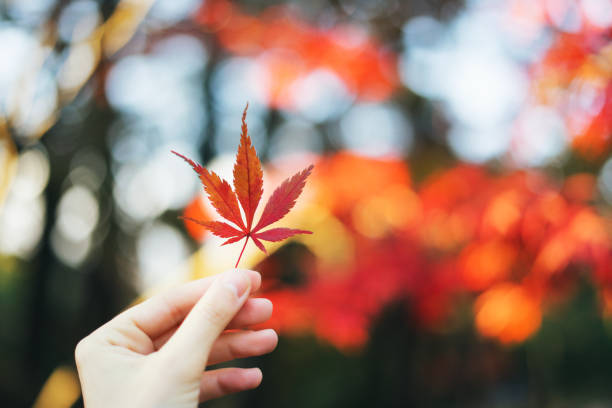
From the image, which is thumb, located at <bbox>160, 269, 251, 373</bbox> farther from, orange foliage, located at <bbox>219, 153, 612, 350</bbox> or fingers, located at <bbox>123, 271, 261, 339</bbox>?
orange foliage, located at <bbox>219, 153, 612, 350</bbox>

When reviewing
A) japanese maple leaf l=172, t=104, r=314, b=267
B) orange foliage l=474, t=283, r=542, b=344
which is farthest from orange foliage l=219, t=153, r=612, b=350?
japanese maple leaf l=172, t=104, r=314, b=267

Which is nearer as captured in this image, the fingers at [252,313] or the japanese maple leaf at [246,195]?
the japanese maple leaf at [246,195]

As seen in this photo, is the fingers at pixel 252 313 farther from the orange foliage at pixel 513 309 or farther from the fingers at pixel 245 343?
the orange foliage at pixel 513 309

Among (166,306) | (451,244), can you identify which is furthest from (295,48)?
(166,306)

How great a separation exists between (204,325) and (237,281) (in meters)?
0.08

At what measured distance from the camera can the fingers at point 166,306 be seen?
0.66 m

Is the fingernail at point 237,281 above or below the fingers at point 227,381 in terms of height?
above

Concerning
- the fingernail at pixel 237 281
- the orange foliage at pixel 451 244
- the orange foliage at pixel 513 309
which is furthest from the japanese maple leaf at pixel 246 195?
the orange foliage at pixel 513 309

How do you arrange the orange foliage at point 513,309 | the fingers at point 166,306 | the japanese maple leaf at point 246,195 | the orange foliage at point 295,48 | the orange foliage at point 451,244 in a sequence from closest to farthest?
the japanese maple leaf at point 246,195 → the fingers at point 166,306 → the orange foliage at point 451,244 → the orange foliage at point 513,309 → the orange foliage at point 295,48

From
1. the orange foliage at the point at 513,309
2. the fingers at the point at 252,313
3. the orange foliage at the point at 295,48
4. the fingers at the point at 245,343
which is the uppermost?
the fingers at the point at 252,313

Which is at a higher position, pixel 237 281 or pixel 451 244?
pixel 237 281

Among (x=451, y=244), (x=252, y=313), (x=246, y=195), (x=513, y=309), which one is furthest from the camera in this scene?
(x=451, y=244)

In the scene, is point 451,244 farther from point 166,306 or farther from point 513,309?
point 166,306

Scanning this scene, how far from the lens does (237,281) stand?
60cm
